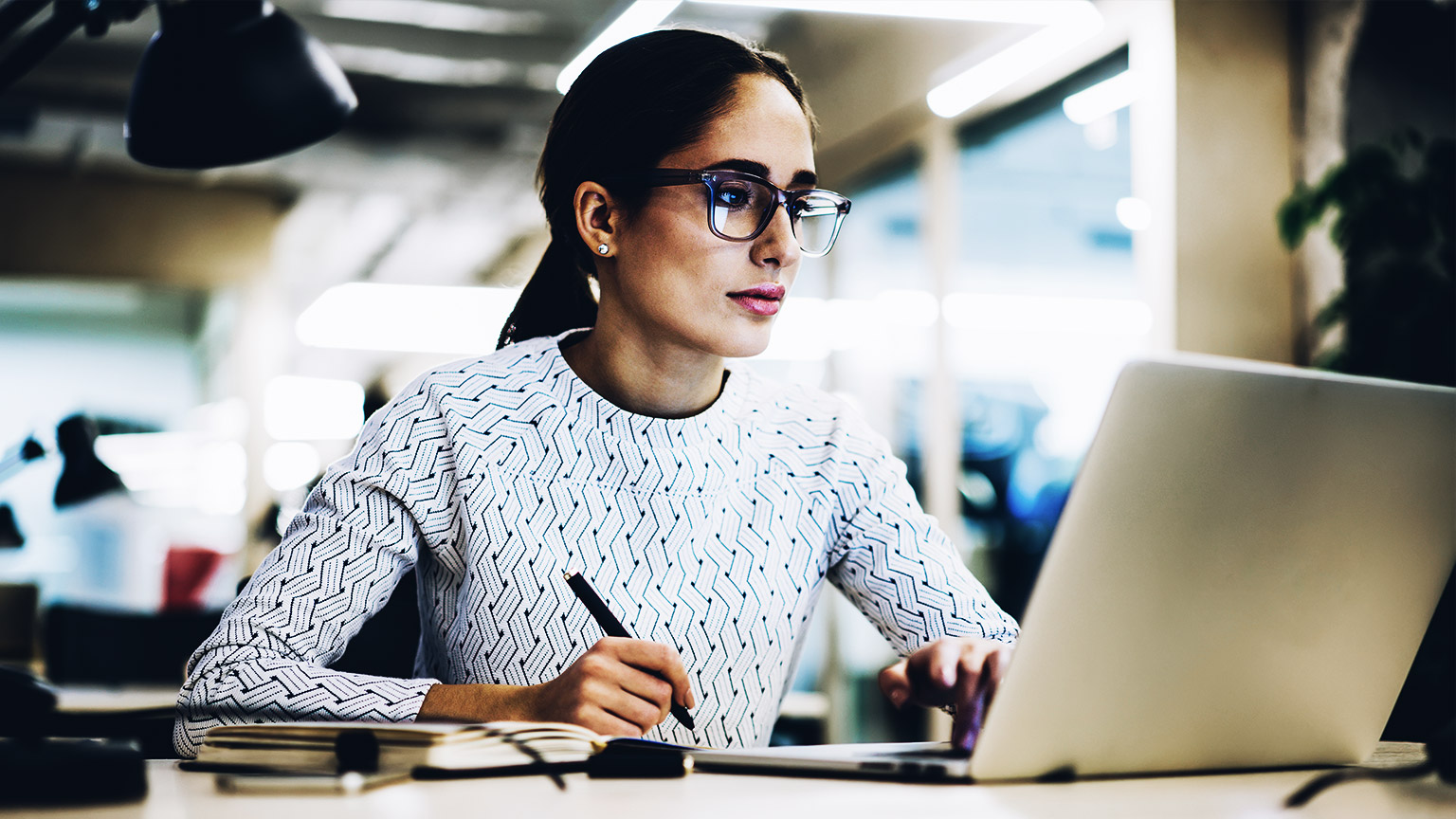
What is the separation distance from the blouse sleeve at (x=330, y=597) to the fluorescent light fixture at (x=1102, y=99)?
2760mm

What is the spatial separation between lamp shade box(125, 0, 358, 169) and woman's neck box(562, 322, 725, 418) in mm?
412

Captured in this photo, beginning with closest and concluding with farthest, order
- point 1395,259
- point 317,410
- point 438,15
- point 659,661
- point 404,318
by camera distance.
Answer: point 659,661 → point 1395,259 → point 438,15 → point 404,318 → point 317,410

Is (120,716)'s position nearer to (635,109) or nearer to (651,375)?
(651,375)

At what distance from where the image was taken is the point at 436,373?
4.66 ft

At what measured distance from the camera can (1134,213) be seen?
11.7ft

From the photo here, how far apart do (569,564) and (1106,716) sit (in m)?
0.67

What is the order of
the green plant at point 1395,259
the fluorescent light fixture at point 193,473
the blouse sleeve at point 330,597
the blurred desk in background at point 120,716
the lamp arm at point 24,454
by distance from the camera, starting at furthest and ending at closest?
1. the fluorescent light fixture at point 193,473
2. the green plant at point 1395,259
3. the lamp arm at point 24,454
4. the blurred desk in background at point 120,716
5. the blouse sleeve at point 330,597

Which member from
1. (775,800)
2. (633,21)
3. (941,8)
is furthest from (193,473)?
(775,800)

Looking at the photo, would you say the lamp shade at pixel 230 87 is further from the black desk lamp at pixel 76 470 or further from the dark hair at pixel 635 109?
the black desk lamp at pixel 76 470

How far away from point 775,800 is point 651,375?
0.79 meters

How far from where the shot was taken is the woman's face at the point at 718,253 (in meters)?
1.41

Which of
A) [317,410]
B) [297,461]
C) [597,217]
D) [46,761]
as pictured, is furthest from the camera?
[297,461]

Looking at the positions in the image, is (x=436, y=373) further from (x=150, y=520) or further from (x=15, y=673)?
(x=150, y=520)

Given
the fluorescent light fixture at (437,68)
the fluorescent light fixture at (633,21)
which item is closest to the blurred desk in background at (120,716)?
the fluorescent light fixture at (633,21)
